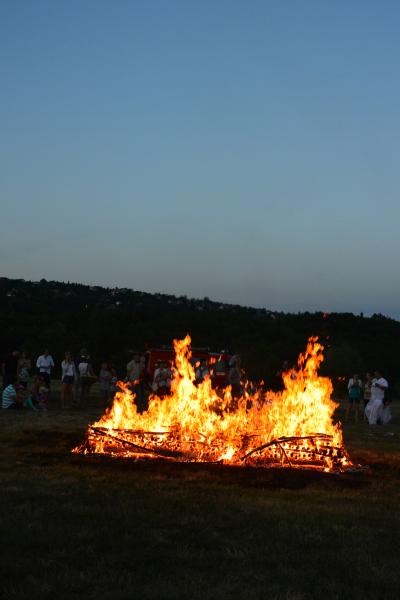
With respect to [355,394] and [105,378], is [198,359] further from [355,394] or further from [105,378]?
[355,394]

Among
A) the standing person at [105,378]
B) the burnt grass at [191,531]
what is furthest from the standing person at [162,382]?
the burnt grass at [191,531]

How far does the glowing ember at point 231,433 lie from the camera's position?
413 inches

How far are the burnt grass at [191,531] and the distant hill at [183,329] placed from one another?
37441 millimetres

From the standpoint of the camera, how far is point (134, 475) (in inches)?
358

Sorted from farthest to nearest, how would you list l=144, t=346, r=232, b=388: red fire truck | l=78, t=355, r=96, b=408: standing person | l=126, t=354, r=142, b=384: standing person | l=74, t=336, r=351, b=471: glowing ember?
l=144, t=346, r=232, b=388: red fire truck, l=78, t=355, r=96, b=408: standing person, l=126, t=354, r=142, b=384: standing person, l=74, t=336, r=351, b=471: glowing ember

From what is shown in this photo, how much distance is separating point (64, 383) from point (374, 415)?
8929 millimetres

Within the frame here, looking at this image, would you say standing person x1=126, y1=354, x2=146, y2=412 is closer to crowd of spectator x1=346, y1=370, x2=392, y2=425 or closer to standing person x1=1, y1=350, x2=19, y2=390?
standing person x1=1, y1=350, x2=19, y2=390

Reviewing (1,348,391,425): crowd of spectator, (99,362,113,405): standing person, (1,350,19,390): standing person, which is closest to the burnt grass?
(1,350,19,390): standing person

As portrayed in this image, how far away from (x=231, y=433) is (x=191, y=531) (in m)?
4.72

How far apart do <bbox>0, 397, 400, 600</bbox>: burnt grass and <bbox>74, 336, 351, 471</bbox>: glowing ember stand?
0.51 meters

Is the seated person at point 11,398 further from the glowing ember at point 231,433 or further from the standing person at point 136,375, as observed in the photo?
the glowing ember at point 231,433

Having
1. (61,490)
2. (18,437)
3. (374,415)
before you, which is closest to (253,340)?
(374,415)

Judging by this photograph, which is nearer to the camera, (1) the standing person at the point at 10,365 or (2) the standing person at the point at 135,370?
(1) the standing person at the point at 10,365

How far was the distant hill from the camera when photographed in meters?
55.9
